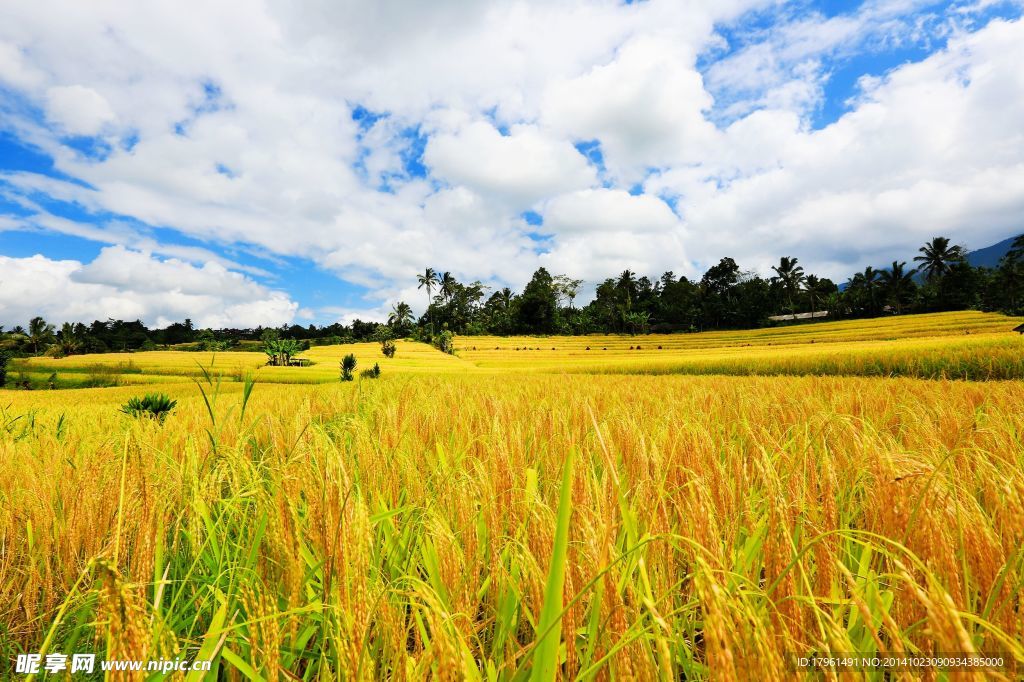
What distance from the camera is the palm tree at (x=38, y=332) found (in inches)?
1729

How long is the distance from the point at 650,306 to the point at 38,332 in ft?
263

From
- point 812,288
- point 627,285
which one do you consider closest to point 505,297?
point 627,285

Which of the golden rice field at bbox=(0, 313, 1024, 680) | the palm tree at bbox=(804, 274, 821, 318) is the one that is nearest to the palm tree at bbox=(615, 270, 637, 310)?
the palm tree at bbox=(804, 274, 821, 318)

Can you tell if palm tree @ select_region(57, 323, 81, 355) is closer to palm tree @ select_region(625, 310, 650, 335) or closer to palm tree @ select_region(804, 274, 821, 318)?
palm tree @ select_region(625, 310, 650, 335)

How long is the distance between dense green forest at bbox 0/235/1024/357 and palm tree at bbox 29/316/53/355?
0.40 ft

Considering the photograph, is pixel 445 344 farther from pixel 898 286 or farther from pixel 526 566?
pixel 898 286

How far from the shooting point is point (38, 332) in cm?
4509

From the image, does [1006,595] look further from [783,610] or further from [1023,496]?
[1023,496]

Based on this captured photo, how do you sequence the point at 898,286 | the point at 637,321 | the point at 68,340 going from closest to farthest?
1. the point at 68,340
2. the point at 898,286
3. the point at 637,321

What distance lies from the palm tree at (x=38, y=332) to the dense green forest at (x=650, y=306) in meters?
0.12

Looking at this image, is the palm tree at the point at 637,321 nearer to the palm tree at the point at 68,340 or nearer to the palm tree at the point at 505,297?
the palm tree at the point at 505,297

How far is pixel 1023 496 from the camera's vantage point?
1202 millimetres

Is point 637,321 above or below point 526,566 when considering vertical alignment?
above

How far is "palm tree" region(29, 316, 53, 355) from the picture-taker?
144 ft
